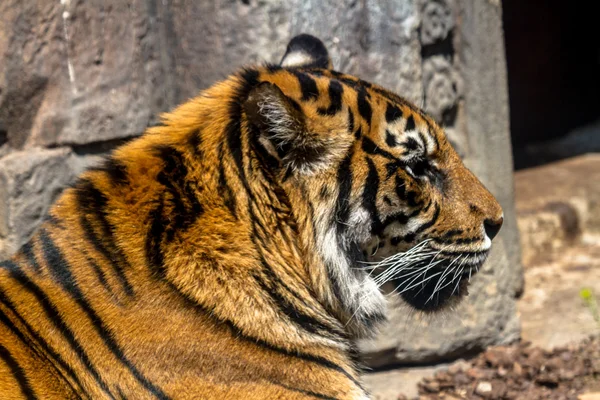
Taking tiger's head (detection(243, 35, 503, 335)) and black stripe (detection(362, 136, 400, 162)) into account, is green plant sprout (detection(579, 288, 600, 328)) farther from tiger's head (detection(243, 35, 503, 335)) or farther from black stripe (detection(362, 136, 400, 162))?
black stripe (detection(362, 136, 400, 162))

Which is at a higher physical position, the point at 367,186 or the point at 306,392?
the point at 367,186

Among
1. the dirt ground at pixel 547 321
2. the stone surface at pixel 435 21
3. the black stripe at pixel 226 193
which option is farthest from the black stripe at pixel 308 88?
the dirt ground at pixel 547 321

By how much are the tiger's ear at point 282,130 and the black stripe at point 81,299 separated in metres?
0.71

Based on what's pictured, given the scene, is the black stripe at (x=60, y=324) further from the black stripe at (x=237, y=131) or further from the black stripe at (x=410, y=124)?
the black stripe at (x=410, y=124)

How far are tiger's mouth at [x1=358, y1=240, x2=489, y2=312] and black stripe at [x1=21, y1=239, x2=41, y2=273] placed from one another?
1.11 m

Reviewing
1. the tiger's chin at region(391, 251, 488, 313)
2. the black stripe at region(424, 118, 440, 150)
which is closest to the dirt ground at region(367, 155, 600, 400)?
the tiger's chin at region(391, 251, 488, 313)

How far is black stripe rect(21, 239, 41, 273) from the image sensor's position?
2570 millimetres

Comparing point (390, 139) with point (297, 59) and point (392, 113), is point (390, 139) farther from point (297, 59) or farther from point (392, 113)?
point (297, 59)

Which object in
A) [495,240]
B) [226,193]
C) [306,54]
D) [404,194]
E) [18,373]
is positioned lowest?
[495,240]

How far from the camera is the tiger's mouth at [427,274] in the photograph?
2975 millimetres

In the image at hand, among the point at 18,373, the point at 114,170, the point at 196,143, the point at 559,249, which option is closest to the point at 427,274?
the point at 196,143

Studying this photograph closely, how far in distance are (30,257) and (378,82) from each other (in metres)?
2.20

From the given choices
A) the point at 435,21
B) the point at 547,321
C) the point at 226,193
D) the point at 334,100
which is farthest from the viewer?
the point at 547,321

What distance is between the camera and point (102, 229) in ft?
8.52
